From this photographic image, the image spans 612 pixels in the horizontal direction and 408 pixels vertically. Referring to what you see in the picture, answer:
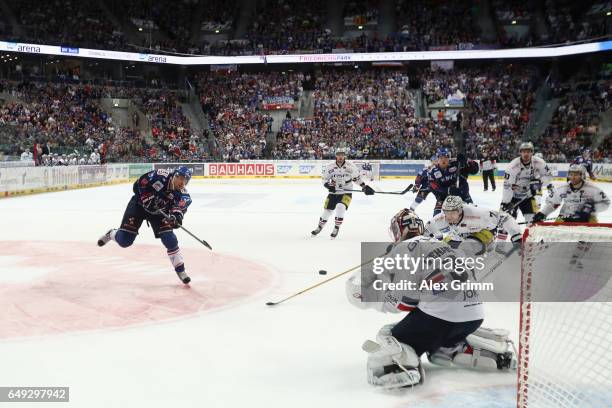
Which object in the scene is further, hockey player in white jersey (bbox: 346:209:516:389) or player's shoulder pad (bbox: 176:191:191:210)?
player's shoulder pad (bbox: 176:191:191:210)

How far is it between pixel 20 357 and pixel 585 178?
6.05 meters

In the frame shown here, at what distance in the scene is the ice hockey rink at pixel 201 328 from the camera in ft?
10.8

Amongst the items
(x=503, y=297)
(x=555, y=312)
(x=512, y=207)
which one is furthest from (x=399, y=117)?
(x=555, y=312)

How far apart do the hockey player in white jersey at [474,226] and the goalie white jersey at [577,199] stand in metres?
1.79

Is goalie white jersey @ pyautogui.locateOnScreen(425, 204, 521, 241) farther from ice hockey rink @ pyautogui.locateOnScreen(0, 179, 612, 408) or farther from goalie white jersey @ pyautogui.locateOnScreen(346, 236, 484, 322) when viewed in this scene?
goalie white jersey @ pyautogui.locateOnScreen(346, 236, 484, 322)

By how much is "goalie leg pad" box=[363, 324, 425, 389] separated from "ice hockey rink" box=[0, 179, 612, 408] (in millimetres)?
66

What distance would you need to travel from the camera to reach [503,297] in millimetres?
5477

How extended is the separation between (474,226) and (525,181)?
11.1 ft

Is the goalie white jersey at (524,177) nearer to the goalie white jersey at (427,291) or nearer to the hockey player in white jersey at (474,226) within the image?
the hockey player in white jersey at (474,226)

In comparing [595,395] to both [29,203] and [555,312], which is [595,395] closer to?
[555,312]

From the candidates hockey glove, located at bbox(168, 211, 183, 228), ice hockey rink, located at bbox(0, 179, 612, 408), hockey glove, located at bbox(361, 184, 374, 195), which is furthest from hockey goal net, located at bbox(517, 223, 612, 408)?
hockey glove, located at bbox(361, 184, 374, 195)

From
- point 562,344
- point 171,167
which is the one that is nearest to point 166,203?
point 562,344

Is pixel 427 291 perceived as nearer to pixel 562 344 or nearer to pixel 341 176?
pixel 562 344

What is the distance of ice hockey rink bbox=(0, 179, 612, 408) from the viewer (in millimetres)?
3295
